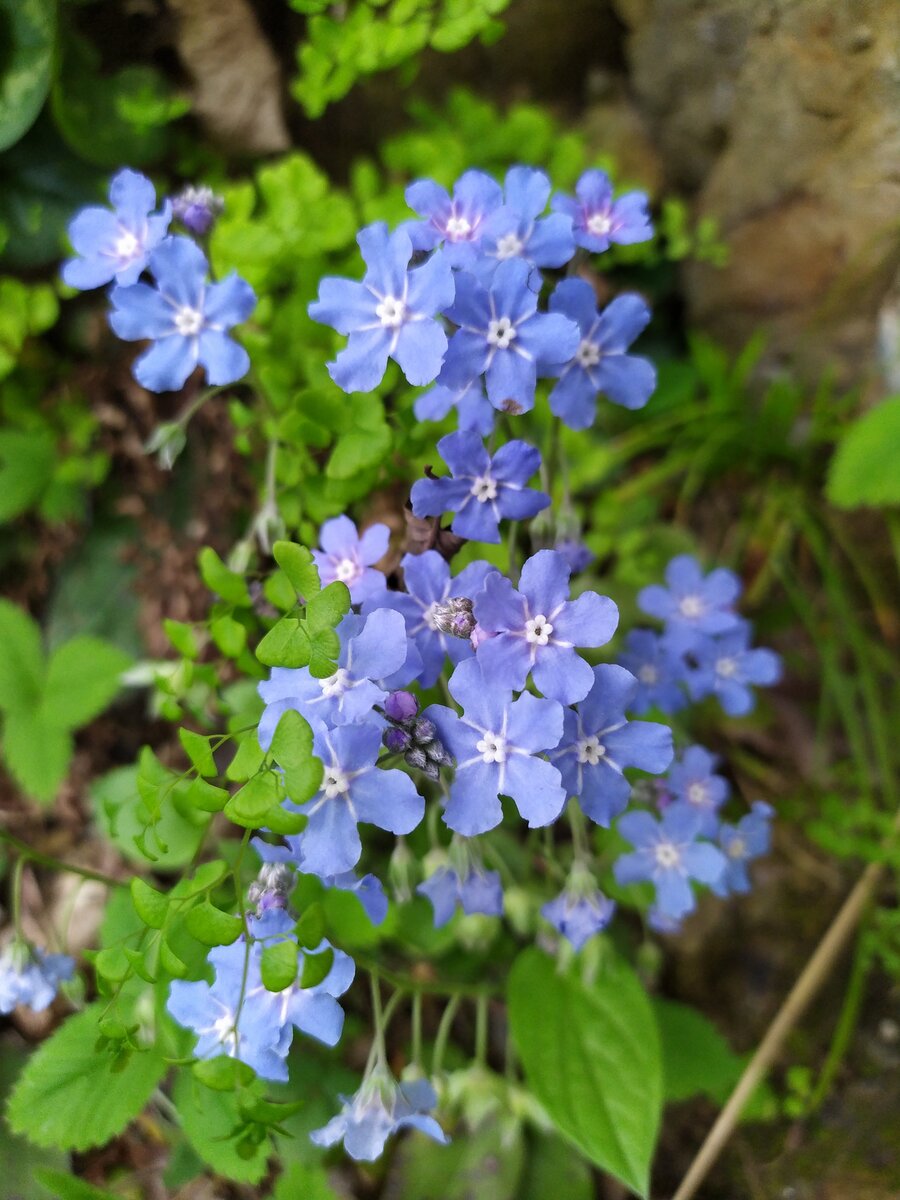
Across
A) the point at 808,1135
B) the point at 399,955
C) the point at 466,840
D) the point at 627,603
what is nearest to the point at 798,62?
the point at 627,603

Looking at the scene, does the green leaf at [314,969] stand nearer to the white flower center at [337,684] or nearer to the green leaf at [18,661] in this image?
the white flower center at [337,684]

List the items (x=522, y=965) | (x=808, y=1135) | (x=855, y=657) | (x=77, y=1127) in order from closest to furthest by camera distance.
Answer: (x=77, y=1127) < (x=522, y=965) < (x=808, y=1135) < (x=855, y=657)

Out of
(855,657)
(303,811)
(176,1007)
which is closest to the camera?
(303,811)

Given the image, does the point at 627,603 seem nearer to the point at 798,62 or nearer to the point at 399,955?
the point at 399,955

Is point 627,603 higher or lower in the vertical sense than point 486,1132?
higher

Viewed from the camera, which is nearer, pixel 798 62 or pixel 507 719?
pixel 507 719

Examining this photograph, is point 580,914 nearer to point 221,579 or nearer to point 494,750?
point 494,750

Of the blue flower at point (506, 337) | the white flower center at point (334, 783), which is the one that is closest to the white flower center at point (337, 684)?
the white flower center at point (334, 783)
